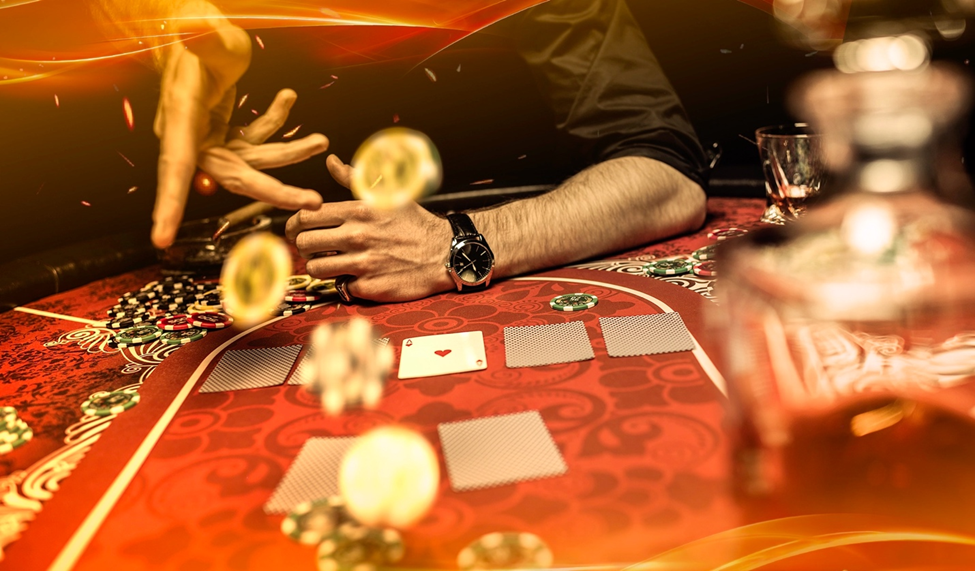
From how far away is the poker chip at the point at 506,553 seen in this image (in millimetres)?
529

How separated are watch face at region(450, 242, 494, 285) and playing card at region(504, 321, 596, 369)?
25 centimetres

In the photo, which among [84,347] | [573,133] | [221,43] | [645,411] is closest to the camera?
[645,411]

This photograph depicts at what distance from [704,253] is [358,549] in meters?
1.04

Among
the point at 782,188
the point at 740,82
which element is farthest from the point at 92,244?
Answer: the point at 740,82

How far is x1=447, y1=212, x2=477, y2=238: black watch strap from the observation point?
133 centimetres

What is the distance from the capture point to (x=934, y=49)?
5.54ft

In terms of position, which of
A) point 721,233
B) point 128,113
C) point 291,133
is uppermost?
point 128,113

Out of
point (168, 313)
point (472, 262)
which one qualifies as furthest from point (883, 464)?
point (168, 313)

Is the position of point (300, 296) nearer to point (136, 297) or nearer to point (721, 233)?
point (136, 297)

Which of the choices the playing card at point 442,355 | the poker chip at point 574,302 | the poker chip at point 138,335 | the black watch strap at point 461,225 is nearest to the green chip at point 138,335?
the poker chip at point 138,335

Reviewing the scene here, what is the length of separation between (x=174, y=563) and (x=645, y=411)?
0.51m

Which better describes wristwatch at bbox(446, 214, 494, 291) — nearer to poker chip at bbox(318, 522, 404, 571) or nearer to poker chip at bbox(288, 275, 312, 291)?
poker chip at bbox(288, 275, 312, 291)

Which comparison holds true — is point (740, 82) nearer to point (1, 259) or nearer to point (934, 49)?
point (934, 49)

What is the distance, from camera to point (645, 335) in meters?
0.96
